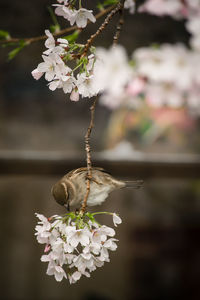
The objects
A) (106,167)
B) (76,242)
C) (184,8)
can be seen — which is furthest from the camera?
(106,167)

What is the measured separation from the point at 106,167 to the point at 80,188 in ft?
2.59

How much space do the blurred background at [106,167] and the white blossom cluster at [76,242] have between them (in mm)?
697

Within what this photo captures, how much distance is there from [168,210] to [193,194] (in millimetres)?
94

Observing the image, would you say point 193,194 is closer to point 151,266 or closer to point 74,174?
point 151,266

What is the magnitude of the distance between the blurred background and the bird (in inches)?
26.6

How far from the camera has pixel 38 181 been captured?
1.11 m

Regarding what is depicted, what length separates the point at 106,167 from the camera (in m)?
1.03

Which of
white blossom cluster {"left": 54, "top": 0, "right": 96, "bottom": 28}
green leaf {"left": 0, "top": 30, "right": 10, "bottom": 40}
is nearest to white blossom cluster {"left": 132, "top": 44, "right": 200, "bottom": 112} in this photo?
green leaf {"left": 0, "top": 30, "right": 10, "bottom": 40}

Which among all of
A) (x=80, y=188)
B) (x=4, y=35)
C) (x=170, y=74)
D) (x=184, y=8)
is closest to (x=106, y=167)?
(x=170, y=74)

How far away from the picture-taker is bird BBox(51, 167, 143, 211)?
0.24 metres

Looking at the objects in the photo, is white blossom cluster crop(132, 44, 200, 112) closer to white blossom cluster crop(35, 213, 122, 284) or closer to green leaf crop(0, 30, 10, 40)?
green leaf crop(0, 30, 10, 40)

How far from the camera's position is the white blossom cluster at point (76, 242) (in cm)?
23

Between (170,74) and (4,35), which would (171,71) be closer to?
(170,74)

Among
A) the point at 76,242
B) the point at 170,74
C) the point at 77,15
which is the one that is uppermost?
the point at 170,74
